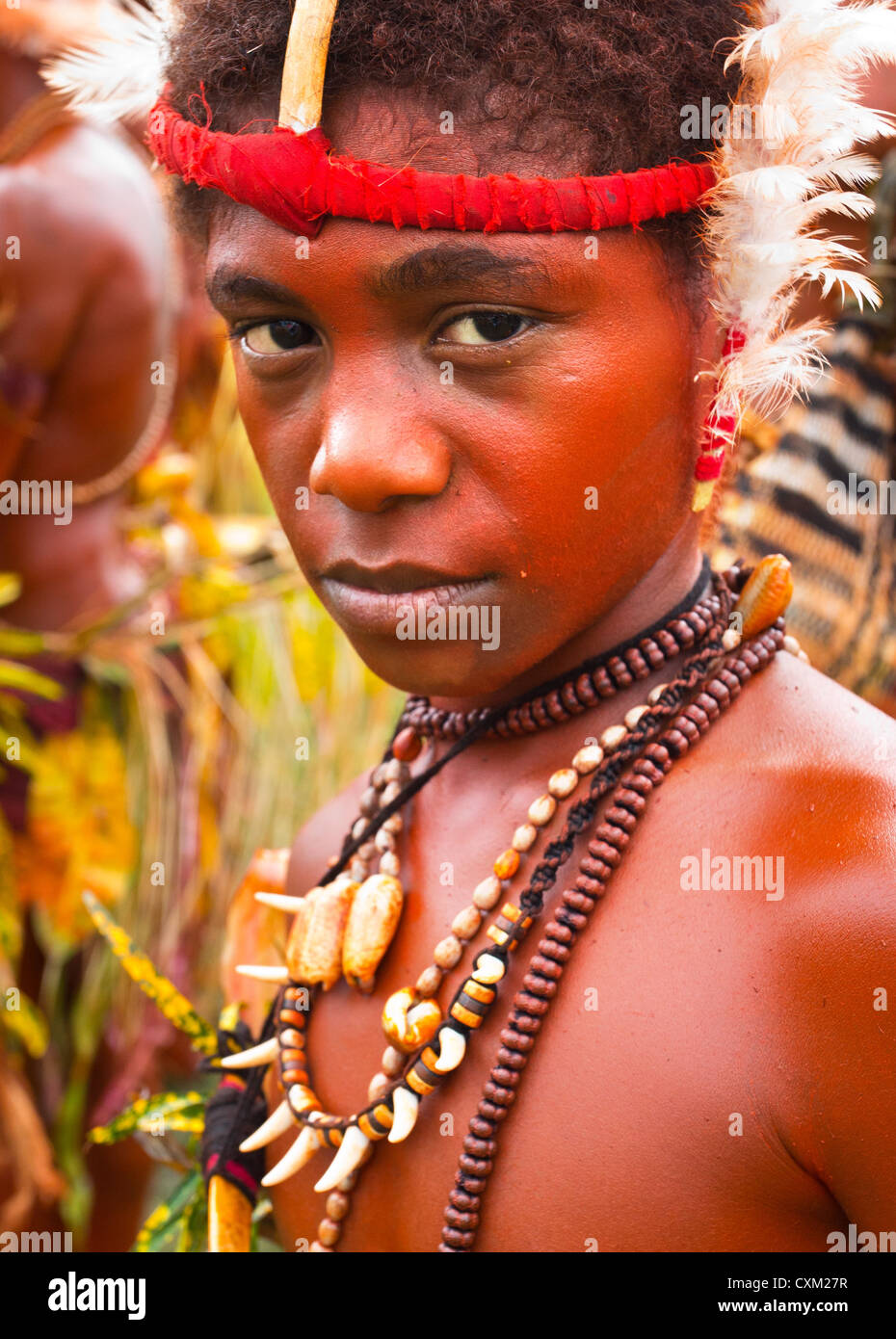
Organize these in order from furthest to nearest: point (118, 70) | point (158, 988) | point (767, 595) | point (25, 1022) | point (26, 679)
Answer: point (26, 679)
point (25, 1022)
point (158, 988)
point (118, 70)
point (767, 595)

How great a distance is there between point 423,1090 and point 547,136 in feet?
2.64

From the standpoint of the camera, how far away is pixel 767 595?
1.27 meters

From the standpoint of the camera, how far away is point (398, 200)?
41.9 inches

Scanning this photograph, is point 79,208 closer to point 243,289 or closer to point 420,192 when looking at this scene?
point 243,289

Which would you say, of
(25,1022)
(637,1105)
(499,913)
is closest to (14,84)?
(25,1022)

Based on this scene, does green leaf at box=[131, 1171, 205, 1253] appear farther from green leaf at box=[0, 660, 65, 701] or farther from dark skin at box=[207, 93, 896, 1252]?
green leaf at box=[0, 660, 65, 701]

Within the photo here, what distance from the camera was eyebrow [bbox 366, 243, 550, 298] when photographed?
1.07 meters

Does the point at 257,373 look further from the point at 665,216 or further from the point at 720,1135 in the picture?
the point at 720,1135

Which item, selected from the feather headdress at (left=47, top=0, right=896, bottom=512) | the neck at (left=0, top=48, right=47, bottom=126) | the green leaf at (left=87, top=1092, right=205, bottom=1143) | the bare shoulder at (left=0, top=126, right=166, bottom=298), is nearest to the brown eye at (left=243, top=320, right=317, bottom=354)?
the feather headdress at (left=47, top=0, right=896, bottom=512)

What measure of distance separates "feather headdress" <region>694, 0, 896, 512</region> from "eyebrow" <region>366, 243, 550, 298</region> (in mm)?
177

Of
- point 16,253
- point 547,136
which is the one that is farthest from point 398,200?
point 16,253

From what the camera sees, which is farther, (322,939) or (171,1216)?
(171,1216)

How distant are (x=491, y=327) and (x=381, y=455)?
137mm

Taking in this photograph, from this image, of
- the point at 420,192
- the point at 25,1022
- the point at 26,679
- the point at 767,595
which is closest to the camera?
the point at 420,192
